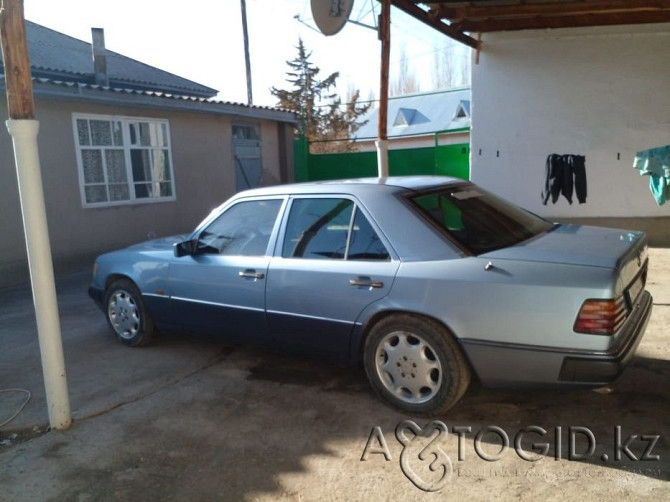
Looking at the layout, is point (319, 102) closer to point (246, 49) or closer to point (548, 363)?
point (246, 49)

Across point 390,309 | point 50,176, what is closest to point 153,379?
point 390,309

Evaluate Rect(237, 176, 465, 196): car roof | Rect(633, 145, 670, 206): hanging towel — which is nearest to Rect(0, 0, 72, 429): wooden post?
Rect(237, 176, 465, 196): car roof

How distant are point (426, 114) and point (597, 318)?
29667 mm

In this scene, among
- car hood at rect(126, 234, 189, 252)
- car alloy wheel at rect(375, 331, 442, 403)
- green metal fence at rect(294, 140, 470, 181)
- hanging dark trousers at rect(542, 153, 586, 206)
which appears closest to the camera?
car alloy wheel at rect(375, 331, 442, 403)

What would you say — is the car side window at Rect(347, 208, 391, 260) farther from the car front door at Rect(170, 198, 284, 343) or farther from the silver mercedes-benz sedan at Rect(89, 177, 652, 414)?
the car front door at Rect(170, 198, 284, 343)

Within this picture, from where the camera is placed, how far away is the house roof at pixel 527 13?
759 cm

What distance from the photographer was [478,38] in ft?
31.2

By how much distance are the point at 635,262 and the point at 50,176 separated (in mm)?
8645

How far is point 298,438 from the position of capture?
3510 millimetres

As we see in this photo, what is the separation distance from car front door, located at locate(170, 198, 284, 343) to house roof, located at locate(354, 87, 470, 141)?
25.5 meters

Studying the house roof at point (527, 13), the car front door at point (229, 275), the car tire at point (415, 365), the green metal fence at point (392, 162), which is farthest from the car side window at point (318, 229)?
the green metal fence at point (392, 162)

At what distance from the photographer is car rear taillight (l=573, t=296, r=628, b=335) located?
3.04 m

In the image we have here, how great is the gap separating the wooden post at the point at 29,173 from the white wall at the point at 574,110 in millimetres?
7812

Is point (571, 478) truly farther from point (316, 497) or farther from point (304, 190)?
point (304, 190)
